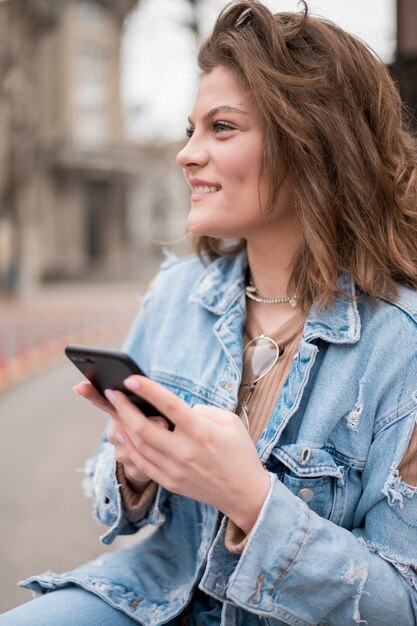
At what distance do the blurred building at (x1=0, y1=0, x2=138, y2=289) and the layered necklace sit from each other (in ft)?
103

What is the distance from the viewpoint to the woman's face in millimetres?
1973

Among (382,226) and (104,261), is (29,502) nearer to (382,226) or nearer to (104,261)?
(382,226)

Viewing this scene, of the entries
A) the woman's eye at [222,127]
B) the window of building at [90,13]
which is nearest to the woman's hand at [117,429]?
the woman's eye at [222,127]

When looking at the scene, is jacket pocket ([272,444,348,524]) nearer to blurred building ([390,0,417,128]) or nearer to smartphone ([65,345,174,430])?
smartphone ([65,345,174,430])

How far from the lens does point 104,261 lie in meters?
41.2

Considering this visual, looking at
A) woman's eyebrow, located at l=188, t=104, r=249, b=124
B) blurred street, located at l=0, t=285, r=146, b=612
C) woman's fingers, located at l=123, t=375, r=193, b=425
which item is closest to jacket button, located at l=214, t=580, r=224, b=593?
woman's fingers, located at l=123, t=375, r=193, b=425

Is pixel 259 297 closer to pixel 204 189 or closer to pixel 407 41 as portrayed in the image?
pixel 204 189

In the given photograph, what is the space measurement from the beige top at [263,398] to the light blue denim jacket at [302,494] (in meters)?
0.03

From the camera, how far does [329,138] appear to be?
6.40 feet

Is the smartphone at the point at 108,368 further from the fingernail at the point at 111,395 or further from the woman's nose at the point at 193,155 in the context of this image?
the woman's nose at the point at 193,155

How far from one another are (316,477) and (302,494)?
0.17ft

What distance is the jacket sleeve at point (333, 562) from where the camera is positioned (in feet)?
5.12

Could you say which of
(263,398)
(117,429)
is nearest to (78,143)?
(263,398)

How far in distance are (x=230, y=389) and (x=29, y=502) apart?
3581 mm
